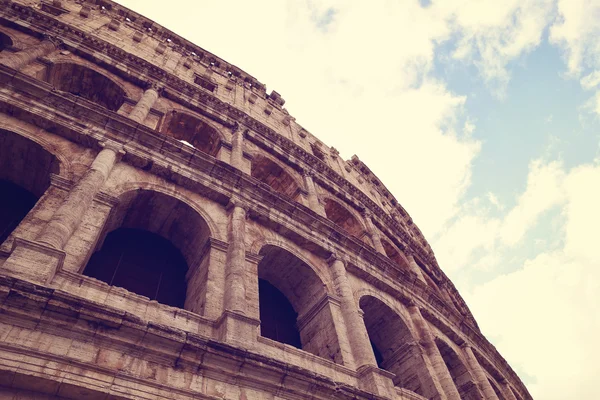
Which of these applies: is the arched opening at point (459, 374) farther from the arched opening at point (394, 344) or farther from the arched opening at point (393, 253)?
the arched opening at point (393, 253)

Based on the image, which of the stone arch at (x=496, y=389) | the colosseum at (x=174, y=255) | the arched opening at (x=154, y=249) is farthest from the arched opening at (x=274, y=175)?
the stone arch at (x=496, y=389)

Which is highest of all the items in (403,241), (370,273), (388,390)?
(403,241)

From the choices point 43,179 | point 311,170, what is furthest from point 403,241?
point 43,179

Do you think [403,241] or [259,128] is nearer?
[259,128]

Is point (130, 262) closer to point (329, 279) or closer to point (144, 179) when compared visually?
point (144, 179)

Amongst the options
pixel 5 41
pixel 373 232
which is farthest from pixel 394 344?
pixel 5 41

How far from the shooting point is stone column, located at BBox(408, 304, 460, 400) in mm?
10930

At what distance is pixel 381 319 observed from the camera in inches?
489

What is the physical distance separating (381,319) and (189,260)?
5971 millimetres

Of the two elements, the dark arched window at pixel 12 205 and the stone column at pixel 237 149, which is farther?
the stone column at pixel 237 149

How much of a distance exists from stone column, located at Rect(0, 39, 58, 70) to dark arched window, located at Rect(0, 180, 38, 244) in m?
3.29

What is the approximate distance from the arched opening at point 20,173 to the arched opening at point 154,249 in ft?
5.63

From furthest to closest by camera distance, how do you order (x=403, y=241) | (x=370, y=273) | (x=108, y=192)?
(x=403, y=241)
(x=370, y=273)
(x=108, y=192)

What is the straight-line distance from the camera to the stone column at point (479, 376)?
13.0 metres
